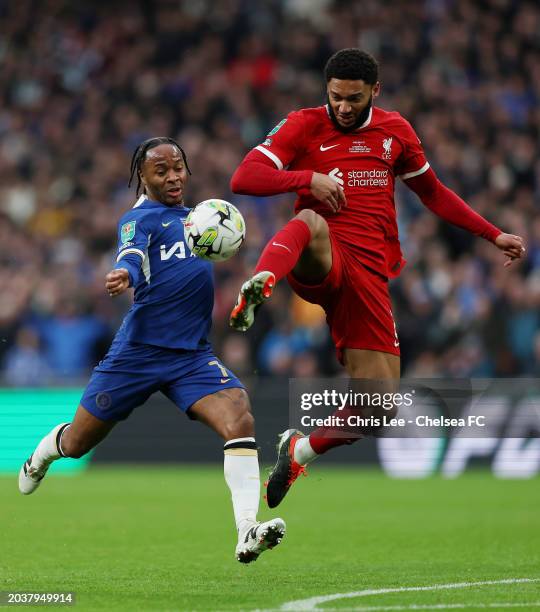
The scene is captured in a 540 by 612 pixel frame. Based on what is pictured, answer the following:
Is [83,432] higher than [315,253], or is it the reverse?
[315,253]

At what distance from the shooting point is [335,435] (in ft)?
26.1

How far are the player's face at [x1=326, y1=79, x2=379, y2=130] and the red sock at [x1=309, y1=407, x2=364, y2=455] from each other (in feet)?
5.73

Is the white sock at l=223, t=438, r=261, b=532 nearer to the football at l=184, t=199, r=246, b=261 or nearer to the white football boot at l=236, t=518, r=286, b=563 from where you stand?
the white football boot at l=236, t=518, r=286, b=563

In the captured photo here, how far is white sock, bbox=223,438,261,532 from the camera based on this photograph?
7.01 m

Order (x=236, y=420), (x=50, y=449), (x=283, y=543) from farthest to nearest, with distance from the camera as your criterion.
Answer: (x=283, y=543), (x=50, y=449), (x=236, y=420)

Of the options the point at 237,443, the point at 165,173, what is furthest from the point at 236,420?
the point at 165,173

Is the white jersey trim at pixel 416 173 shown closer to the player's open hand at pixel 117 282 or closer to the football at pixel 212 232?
the football at pixel 212 232

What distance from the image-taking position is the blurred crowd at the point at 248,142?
15.2 metres

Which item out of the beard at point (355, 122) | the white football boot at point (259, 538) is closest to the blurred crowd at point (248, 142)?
the beard at point (355, 122)

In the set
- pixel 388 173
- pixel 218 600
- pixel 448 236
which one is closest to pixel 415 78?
pixel 448 236

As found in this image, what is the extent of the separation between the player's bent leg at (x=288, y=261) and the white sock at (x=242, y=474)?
2.63 ft

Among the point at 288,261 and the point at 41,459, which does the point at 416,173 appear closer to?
the point at 288,261

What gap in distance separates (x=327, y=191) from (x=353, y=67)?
77cm

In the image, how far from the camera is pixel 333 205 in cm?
711
